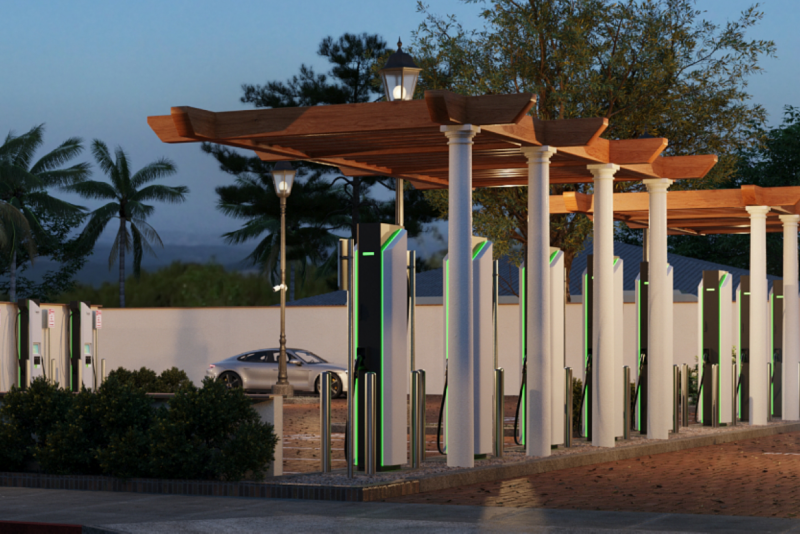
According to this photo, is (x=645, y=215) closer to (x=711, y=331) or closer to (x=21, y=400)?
(x=711, y=331)

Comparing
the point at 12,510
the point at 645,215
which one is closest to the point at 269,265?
the point at 645,215

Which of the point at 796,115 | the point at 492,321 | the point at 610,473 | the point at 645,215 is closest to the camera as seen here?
the point at 610,473

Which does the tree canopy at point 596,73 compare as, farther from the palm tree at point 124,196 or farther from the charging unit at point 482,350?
the palm tree at point 124,196

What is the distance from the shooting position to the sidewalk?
8.19 meters

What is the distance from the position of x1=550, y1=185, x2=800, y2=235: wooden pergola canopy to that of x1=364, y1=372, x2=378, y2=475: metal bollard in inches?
322

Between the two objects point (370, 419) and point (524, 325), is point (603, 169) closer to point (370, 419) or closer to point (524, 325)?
point (524, 325)

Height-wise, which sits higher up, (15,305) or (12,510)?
(15,305)

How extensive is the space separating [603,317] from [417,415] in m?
3.81

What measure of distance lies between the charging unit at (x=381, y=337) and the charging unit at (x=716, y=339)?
813cm

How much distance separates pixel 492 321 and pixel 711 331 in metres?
6.11

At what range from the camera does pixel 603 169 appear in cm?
1449

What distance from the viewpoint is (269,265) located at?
5662 centimetres

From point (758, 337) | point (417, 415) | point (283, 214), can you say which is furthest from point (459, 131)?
point (283, 214)

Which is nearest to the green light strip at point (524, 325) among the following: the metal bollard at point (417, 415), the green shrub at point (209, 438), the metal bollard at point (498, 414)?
the metal bollard at point (498, 414)
